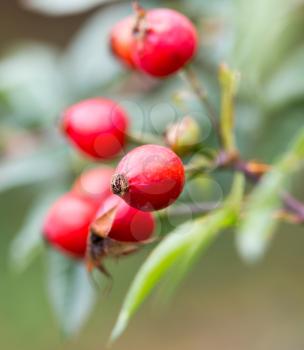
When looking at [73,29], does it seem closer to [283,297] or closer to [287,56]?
[283,297]

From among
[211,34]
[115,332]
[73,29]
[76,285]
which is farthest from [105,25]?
[73,29]

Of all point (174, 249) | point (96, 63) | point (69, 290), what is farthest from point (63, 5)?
point (174, 249)

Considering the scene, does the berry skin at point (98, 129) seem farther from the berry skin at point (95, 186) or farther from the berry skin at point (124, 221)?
the berry skin at point (124, 221)

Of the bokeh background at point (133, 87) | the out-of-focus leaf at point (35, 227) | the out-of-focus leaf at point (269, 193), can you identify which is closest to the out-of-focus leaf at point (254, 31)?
the bokeh background at point (133, 87)

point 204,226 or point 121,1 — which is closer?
point 204,226

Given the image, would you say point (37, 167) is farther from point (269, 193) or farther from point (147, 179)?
point (147, 179)

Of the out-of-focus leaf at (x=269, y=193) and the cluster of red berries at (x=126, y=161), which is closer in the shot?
the cluster of red berries at (x=126, y=161)

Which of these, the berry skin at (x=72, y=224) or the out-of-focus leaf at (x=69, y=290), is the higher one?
the berry skin at (x=72, y=224)
